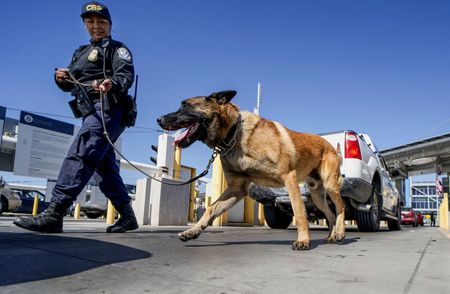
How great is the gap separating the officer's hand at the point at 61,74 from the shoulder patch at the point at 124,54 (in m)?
0.58

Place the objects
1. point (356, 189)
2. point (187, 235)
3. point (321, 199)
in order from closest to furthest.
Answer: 1. point (187, 235)
2. point (321, 199)
3. point (356, 189)

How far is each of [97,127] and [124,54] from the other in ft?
2.98

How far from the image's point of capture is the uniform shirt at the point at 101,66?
3746 mm

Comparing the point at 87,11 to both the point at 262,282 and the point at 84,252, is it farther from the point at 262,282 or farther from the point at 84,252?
the point at 262,282

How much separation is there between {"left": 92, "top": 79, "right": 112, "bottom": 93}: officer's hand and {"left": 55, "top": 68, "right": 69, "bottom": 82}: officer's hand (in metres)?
0.38

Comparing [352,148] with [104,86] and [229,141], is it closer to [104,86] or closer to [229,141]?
[229,141]

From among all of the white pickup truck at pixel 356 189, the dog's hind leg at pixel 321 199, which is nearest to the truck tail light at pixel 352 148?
the white pickup truck at pixel 356 189

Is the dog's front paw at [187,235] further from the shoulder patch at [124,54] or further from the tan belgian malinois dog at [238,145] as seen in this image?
the shoulder patch at [124,54]

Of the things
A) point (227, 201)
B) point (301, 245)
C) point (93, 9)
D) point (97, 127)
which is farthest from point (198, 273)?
point (93, 9)

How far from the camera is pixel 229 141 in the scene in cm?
355

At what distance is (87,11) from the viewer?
149 inches

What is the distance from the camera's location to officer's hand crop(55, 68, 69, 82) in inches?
146

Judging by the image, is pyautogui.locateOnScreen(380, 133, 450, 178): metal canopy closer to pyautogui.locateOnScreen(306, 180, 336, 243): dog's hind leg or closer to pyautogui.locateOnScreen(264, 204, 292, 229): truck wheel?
pyautogui.locateOnScreen(264, 204, 292, 229): truck wheel

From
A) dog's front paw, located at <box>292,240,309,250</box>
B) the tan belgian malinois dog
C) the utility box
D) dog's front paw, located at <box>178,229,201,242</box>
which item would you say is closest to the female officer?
the tan belgian malinois dog
